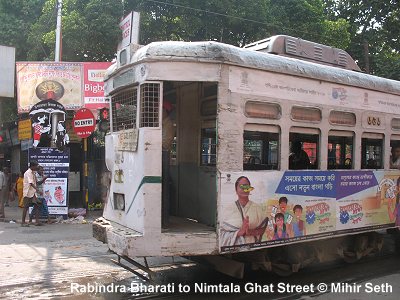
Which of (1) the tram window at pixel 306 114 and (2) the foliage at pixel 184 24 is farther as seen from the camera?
(2) the foliage at pixel 184 24

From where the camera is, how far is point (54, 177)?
1228 cm

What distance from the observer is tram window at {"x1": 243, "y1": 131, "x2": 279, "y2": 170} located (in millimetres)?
5348

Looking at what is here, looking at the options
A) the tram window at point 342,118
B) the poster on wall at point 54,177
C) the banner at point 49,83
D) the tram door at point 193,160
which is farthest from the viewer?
the banner at point 49,83

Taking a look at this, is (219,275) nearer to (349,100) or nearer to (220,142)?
(220,142)

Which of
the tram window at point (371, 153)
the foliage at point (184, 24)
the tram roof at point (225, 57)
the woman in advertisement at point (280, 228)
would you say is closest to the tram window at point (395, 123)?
the tram window at point (371, 153)

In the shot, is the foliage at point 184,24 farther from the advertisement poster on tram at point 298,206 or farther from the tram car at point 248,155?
the advertisement poster on tram at point 298,206

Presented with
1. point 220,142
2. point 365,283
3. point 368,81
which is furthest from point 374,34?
point 220,142

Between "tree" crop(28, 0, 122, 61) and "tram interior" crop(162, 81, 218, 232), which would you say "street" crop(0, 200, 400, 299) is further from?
"tree" crop(28, 0, 122, 61)

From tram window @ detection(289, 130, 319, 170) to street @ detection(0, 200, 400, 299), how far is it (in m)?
1.70

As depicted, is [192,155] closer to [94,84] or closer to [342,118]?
[342,118]

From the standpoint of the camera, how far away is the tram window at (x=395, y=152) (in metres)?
7.25

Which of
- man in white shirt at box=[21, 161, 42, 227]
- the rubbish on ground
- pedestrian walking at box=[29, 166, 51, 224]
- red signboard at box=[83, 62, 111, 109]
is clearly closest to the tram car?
man in white shirt at box=[21, 161, 42, 227]

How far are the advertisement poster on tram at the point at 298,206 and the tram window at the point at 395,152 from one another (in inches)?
12.0

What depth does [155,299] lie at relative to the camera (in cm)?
552
